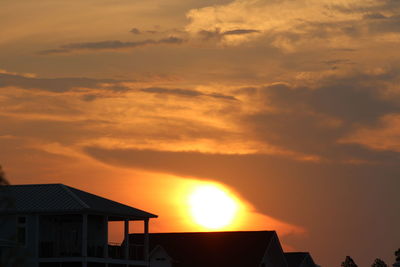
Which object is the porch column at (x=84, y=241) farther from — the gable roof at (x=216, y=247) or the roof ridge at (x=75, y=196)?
the gable roof at (x=216, y=247)

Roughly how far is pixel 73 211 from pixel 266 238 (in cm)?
2302

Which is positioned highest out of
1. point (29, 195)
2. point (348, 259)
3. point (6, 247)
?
point (348, 259)

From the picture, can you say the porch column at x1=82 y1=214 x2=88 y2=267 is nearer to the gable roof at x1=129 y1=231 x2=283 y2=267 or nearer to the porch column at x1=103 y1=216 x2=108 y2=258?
the porch column at x1=103 y1=216 x2=108 y2=258

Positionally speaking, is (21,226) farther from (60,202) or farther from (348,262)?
(348,262)

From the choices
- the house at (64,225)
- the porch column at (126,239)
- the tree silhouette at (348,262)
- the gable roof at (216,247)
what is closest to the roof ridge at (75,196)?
the house at (64,225)

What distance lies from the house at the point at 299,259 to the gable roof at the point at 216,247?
31.0 ft

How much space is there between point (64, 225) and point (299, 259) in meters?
31.7

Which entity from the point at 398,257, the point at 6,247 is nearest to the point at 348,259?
the point at 398,257

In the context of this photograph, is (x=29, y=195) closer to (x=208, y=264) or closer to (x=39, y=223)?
(x=39, y=223)

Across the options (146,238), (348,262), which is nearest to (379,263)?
(348,262)

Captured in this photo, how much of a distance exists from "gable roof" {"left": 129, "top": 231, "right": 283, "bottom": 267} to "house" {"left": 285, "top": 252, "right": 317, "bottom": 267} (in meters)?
9.45

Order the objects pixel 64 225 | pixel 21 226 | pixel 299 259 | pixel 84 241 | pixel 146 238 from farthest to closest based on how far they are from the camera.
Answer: pixel 299 259
pixel 146 238
pixel 64 225
pixel 21 226
pixel 84 241

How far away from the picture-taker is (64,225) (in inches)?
2635

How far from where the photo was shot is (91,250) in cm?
6644
